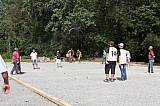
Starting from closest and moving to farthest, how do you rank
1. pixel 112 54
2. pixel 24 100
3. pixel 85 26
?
pixel 24 100 < pixel 112 54 < pixel 85 26

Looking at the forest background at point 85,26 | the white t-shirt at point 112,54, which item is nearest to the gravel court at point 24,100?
the white t-shirt at point 112,54

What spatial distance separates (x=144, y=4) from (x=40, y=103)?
3024 centimetres

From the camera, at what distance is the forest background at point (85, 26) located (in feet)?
118

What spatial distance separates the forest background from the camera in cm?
3594

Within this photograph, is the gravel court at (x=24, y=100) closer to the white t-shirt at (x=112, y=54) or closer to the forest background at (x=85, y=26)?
the white t-shirt at (x=112, y=54)

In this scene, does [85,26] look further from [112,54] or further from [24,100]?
[24,100]

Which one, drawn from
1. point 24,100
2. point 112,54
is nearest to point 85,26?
point 112,54

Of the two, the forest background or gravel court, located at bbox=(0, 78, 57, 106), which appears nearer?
gravel court, located at bbox=(0, 78, 57, 106)

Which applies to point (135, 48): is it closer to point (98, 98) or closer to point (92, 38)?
point (92, 38)

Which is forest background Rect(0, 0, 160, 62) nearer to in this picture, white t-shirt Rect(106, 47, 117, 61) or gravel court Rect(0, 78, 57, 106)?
white t-shirt Rect(106, 47, 117, 61)

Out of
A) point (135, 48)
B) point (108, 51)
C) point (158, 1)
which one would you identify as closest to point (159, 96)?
point (108, 51)

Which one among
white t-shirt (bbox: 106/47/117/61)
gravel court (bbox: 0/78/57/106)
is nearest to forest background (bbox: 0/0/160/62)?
white t-shirt (bbox: 106/47/117/61)

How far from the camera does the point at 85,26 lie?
144 feet

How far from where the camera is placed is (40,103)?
330 inches
